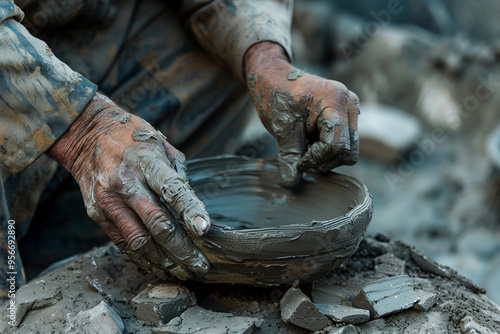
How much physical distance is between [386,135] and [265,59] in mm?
3099

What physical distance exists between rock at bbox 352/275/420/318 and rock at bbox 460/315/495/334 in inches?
5.4

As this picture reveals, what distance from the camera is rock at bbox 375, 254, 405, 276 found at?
187cm

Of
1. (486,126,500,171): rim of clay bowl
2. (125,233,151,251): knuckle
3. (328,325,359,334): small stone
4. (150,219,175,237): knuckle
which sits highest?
(150,219,175,237): knuckle

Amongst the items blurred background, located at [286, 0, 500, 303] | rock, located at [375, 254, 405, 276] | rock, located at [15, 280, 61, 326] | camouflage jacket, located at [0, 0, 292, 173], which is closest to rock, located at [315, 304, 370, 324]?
rock, located at [375, 254, 405, 276]

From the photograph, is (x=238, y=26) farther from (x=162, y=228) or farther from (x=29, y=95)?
(x=162, y=228)

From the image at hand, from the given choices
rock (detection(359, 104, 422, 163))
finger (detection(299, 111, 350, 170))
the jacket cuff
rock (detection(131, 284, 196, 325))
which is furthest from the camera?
rock (detection(359, 104, 422, 163))

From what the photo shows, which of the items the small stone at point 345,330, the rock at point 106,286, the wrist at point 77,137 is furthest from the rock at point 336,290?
the wrist at point 77,137

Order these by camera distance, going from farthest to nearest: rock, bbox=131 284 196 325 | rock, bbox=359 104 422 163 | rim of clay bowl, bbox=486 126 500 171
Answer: rock, bbox=359 104 422 163, rim of clay bowl, bbox=486 126 500 171, rock, bbox=131 284 196 325

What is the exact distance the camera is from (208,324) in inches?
61.4

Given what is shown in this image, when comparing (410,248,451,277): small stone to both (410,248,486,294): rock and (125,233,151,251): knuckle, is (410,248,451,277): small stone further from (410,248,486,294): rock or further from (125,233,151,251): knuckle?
(125,233,151,251): knuckle

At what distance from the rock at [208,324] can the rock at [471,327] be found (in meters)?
0.56

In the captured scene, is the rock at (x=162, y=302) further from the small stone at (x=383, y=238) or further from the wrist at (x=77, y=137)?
the small stone at (x=383, y=238)

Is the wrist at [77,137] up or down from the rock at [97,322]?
up

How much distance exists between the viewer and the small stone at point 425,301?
165 cm
